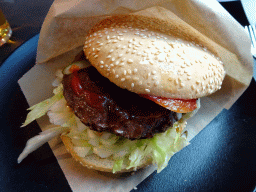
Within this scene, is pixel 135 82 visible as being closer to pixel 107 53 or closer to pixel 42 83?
pixel 107 53

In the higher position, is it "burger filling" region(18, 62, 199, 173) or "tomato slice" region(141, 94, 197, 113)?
"tomato slice" region(141, 94, 197, 113)

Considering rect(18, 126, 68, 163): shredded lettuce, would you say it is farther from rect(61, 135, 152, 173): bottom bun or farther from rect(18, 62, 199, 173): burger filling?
rect(61, 135, 152, 173): bottom bun

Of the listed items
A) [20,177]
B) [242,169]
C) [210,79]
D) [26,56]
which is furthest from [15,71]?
[242,169]

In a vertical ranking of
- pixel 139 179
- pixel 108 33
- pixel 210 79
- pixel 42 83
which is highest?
pixel 108 33

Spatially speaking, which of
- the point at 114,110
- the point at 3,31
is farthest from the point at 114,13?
the point at 3,31

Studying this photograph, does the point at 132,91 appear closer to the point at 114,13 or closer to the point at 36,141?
the point at 114,13

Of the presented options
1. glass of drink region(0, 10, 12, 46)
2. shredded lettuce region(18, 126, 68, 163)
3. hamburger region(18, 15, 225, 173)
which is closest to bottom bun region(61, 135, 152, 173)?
hamburger region(18, 15, 225, 173)

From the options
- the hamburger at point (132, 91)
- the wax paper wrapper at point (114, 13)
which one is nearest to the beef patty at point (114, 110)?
the hamburger at point (132, 91)

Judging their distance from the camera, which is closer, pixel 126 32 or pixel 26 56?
pixel 126 32
